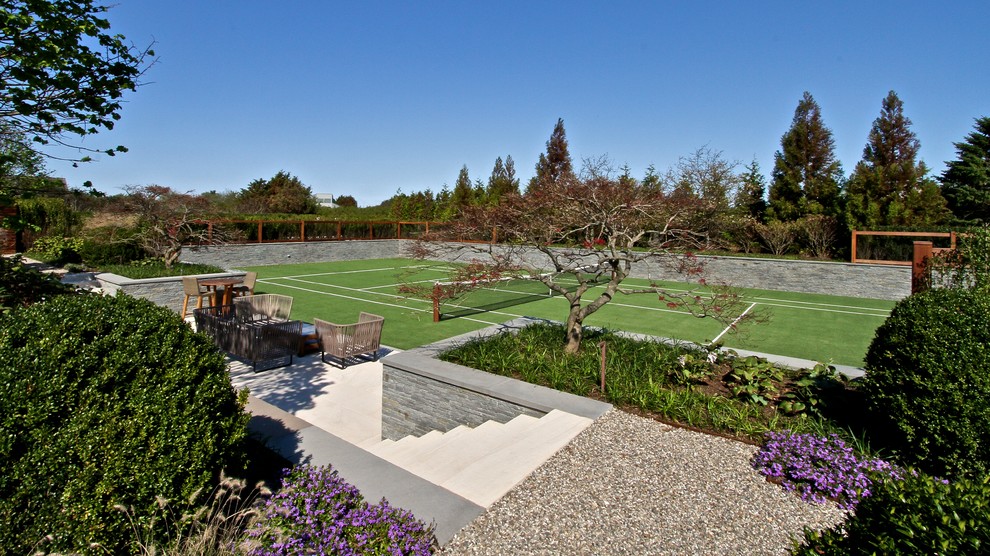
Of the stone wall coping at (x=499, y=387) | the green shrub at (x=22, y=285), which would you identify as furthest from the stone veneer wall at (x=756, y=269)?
the green shrub at (x=22, y=285)

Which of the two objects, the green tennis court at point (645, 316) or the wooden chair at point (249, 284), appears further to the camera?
the wooden chair at point (249, 284)

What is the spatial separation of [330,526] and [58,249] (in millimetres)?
20509

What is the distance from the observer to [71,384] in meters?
2.80

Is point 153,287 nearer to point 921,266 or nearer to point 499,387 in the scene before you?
point 499,387

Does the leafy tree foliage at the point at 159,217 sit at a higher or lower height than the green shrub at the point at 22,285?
higher

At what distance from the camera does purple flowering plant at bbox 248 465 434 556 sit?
2.82 m

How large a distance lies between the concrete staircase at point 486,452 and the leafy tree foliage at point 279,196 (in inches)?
1607

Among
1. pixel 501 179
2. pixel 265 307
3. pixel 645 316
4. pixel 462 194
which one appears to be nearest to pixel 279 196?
pixel 462 194

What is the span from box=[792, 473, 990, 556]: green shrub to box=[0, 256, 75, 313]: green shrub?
599 centimetres

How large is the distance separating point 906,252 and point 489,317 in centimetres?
1486

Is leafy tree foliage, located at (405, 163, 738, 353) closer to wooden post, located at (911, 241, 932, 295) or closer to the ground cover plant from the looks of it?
the ground cover plant

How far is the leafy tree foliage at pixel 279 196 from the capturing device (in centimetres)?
4403

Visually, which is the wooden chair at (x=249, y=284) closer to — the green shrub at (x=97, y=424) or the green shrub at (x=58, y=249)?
the green shrub at (x=58, y=249)

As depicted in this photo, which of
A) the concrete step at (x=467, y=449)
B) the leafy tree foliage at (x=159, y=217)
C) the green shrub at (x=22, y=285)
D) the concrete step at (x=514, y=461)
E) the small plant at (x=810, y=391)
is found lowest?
the concrete step at (x=467, y=449)
